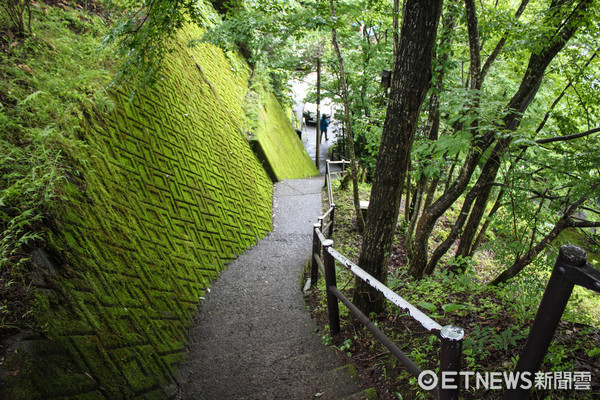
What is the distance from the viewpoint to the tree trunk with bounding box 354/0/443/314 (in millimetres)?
2775

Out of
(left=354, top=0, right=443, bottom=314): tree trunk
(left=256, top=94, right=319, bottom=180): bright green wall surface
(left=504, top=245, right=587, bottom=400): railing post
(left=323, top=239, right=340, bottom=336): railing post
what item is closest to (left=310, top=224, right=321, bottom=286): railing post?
(left=323, top=239, right=340, bottom=336): railing post

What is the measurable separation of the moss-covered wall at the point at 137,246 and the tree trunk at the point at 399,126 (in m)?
2.42

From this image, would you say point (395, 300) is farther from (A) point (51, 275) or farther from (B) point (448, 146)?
(A) point (51, 275)

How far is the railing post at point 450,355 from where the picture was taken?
169 cm

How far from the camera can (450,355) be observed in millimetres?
1708

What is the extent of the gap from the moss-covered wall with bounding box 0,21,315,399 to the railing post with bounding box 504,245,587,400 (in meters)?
2.93

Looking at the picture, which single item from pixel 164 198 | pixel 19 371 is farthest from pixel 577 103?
pixel 19 371

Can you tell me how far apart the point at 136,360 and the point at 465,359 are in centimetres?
289

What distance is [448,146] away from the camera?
332 cm

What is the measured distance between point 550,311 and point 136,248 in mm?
3946

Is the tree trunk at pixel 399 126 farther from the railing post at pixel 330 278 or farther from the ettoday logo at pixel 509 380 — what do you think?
the ettoday logo at pixel 509 380

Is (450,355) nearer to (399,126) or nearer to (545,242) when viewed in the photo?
(399,126)

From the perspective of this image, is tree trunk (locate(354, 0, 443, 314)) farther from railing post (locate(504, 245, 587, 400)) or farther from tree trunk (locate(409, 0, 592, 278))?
railing post (locate(504, 245, 587, 400))

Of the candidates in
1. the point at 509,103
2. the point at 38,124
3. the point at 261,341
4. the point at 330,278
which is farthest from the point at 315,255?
the point at 38,124
